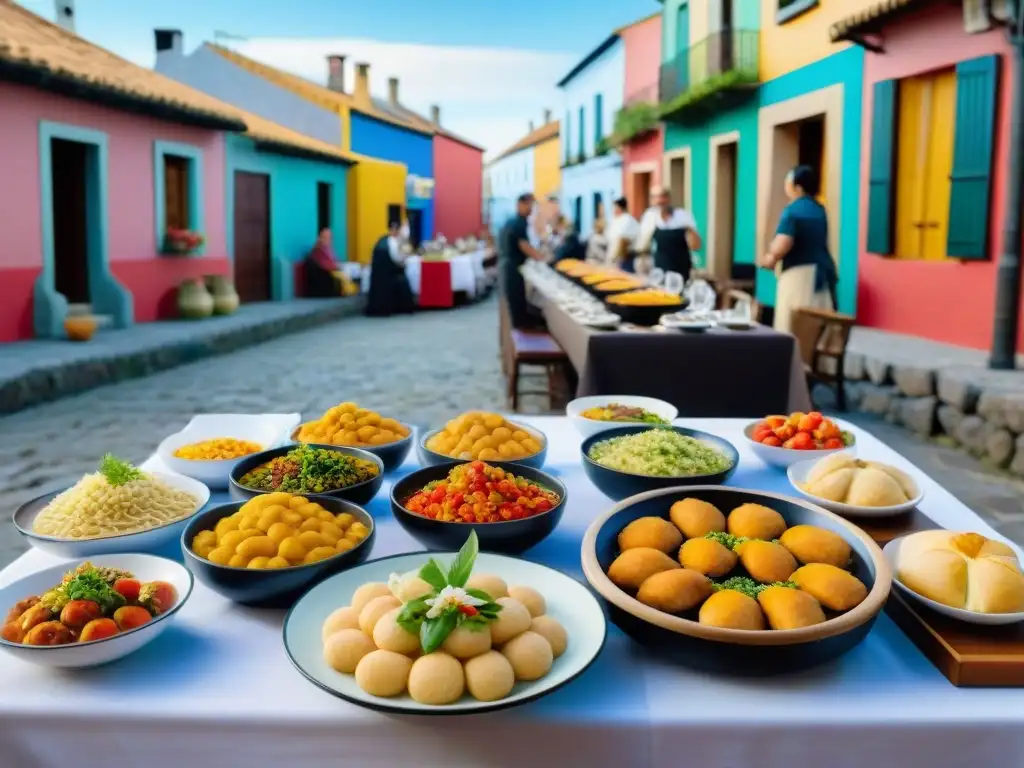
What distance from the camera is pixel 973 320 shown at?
661 centimetres

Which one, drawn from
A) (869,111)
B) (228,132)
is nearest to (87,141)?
(228,132)

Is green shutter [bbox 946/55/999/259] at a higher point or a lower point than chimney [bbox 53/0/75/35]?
lower

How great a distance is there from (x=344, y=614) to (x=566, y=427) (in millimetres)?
1378

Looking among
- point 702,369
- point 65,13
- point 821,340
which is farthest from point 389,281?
point 702,369

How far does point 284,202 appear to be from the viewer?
46.0 feet

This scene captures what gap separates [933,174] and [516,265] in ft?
11.1

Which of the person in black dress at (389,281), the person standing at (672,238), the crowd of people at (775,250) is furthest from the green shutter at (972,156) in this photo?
the person in black dress at (389,281)

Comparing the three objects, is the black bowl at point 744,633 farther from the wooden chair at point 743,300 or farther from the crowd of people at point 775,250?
the crowd of people at point 775,250

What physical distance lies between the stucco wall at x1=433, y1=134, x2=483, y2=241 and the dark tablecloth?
24125 mm

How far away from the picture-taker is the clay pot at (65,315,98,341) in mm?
7895

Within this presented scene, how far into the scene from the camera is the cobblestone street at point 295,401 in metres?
4.61

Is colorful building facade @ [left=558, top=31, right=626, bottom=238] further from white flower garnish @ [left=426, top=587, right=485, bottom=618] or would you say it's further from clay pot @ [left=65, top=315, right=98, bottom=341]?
white flower garnish @ [left=426, top=587, right=485, bottom=618]

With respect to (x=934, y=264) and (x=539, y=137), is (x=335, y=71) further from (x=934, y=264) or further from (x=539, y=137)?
(x=934, y=264)

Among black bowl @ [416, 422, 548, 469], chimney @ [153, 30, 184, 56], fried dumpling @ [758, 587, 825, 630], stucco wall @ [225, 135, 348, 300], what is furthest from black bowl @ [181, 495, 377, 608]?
chimney @ [153, 30, 184, 56]
